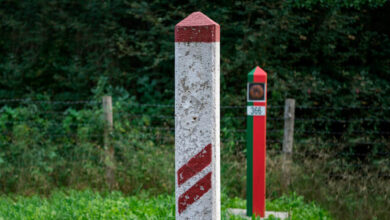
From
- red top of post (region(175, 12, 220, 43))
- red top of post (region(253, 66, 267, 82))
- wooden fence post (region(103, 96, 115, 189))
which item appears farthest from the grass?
red top of post (region(175, 12, 220, 43))

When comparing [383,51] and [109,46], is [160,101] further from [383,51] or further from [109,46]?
[383,51]

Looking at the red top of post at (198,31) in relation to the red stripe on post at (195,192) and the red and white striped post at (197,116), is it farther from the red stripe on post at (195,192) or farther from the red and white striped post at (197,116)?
the red stripe on post at (195,192)

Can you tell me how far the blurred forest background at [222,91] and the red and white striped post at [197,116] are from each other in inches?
135

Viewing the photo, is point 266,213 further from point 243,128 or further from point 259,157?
point 243,128

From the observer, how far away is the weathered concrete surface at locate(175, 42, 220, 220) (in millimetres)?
2541

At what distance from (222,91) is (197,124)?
238 inches

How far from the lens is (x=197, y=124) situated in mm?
2570

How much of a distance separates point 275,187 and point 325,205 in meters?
0.78

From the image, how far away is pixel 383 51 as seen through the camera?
8492 mm

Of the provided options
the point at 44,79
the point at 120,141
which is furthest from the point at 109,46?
the point at 120,141

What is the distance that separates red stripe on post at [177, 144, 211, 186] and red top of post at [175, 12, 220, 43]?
2.15 ft

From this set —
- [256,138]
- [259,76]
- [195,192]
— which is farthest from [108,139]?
[195,192]

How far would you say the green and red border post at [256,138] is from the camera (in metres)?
4.60

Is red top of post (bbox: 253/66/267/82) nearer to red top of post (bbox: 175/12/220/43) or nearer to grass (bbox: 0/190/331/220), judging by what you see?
grass (bbox: 0/190/331/220)
